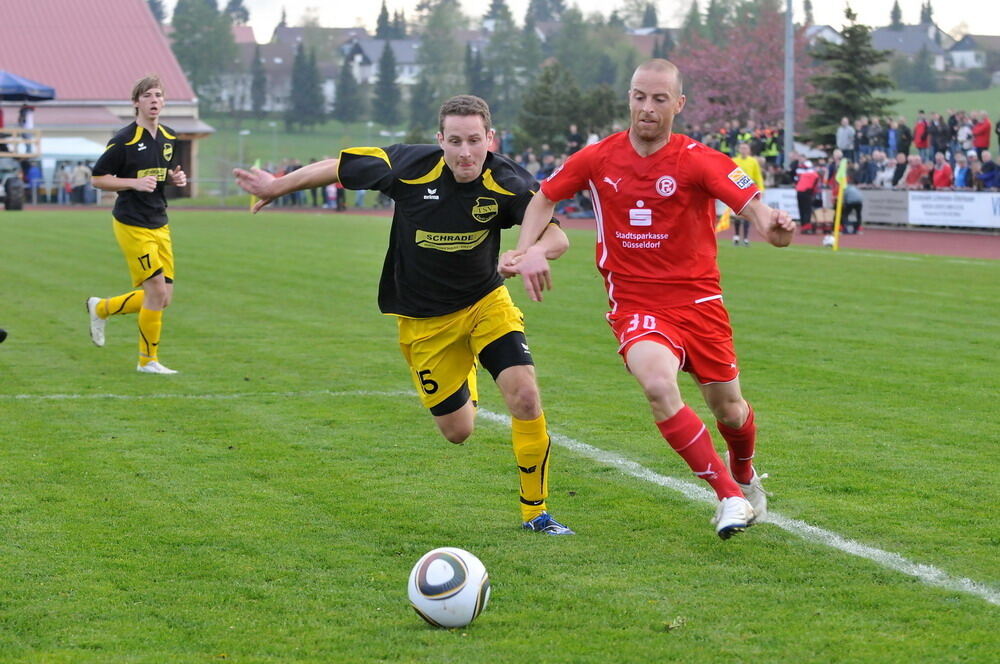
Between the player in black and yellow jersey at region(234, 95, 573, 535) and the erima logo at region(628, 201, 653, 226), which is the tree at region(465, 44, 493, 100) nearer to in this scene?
the player in black and yellow jersey at region(234, 95, 573, 535)

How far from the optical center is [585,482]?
740 centimetres

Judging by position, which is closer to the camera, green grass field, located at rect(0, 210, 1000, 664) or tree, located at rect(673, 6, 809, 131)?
green grass field, located at rect(0, 210, 1000, 664)

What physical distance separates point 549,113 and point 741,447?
52192 mm

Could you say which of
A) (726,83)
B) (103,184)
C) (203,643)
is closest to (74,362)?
(103,184)

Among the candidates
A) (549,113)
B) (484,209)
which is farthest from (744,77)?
(484,209)

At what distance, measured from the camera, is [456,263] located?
6.66m

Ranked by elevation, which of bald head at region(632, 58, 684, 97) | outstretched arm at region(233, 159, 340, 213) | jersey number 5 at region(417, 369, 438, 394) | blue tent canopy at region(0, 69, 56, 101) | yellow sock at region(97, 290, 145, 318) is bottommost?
yellow sock at region(97, 290, 145, 318)

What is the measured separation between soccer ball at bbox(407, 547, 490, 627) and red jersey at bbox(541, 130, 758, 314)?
1.75m

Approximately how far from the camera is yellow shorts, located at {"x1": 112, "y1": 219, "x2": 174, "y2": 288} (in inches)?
441

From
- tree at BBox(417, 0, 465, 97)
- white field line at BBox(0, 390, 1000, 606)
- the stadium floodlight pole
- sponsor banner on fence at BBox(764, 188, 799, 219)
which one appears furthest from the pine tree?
white field line at BBox(0, 390, 1000, 606)

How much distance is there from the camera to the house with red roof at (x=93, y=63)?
65000 millimetres

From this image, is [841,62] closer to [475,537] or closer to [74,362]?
[74,362]

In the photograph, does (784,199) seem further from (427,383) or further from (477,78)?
(477,78)

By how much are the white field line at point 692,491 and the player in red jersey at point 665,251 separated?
0.36 metres
